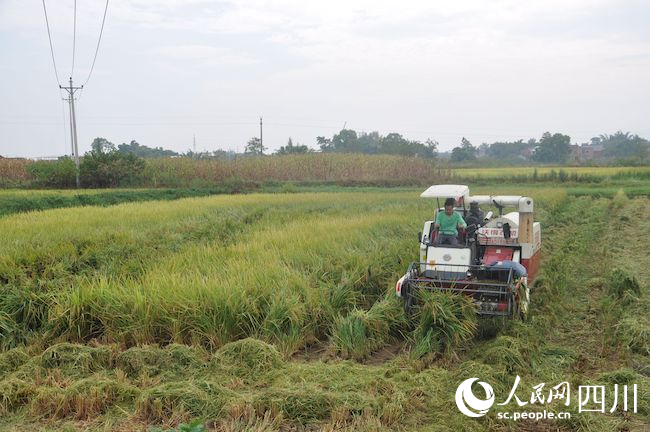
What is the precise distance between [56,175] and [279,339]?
26916 mm

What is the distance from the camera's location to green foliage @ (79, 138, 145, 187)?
29500 mm

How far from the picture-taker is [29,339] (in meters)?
6.36

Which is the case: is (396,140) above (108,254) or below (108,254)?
above

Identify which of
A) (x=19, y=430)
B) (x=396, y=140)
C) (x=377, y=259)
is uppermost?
(x=396, y=140)

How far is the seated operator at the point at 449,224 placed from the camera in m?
7.48

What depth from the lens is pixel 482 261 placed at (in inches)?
307

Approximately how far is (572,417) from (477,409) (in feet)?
2.30

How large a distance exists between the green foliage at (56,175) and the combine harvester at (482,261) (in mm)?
25588

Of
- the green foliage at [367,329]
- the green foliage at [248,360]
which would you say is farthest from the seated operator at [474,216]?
the green foliage at [248,360]

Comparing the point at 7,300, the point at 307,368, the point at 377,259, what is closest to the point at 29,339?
the point at 7,300

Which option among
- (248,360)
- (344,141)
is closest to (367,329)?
(248,360)

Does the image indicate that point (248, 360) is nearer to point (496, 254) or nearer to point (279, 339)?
point (279, 339)

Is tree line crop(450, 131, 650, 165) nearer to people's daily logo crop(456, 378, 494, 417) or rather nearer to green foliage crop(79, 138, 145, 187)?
green foliage crop(79, 138, 145, 187)

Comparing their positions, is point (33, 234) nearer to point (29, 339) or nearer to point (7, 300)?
point (7, 300)
